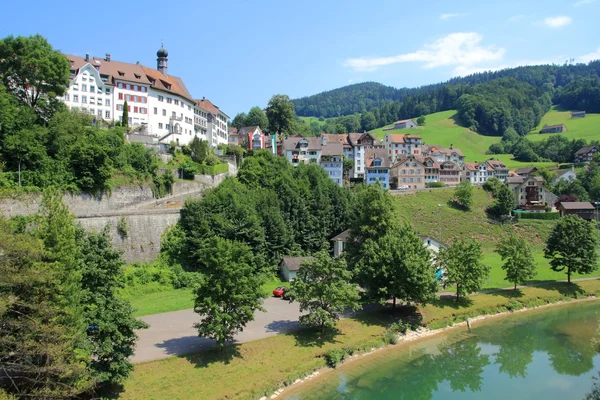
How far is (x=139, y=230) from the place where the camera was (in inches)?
1617

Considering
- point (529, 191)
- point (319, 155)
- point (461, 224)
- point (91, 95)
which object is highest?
point (91, 95)

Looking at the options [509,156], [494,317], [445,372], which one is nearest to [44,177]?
[445,372]

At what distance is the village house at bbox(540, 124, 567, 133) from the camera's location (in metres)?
149

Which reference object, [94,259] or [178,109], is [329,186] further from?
[94,259]

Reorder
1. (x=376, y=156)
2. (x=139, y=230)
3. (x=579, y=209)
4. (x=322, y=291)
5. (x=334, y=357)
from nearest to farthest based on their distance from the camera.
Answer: (x=334, y=357) → (x=322, y=291) → (x=139, y=230) → (x=579, y=209) → (x=376, y=156)

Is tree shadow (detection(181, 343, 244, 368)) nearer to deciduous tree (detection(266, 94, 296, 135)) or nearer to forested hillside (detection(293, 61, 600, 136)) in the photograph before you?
deciduous tree (detection(266, 94, 296, 135))

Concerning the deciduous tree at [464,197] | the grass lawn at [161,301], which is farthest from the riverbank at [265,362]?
the deciduous tree at [464,197]

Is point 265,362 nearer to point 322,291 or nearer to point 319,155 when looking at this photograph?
point 322,291

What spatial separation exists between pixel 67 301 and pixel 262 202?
99.6 ft

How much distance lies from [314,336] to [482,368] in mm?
11435

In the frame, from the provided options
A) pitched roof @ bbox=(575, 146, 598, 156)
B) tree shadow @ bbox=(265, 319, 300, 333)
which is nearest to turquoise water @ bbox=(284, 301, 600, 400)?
tree shadow @ bbox=(265, 319, 300, 333)

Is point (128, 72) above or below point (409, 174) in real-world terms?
above

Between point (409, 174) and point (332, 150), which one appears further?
point (409, 174)

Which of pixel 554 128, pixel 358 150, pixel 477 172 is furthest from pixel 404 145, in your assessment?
pixel 554 128
